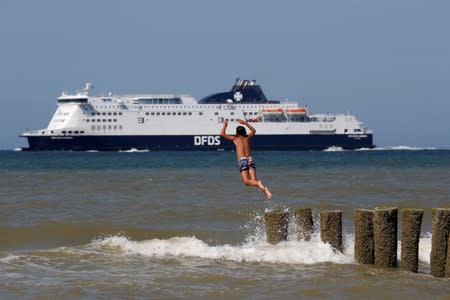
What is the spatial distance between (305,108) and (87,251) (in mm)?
71197

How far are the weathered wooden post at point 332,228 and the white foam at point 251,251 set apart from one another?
91 millimetres

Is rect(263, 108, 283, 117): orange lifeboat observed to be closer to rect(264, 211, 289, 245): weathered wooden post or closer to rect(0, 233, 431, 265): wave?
rect(0, 233, 431, 265): wave

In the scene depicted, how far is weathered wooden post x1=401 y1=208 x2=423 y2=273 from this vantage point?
436 inches

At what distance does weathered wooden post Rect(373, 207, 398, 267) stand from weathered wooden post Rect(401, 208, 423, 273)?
0.39 ft

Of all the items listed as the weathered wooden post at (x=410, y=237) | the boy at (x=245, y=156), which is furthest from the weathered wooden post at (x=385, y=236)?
the boy at (x=245, y=156)

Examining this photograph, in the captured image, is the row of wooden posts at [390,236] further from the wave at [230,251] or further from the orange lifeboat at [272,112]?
the orange lifeboat at [272,112]

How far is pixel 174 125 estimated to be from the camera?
268ft

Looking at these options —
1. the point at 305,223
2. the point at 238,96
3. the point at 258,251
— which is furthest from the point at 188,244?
the point at 238,96

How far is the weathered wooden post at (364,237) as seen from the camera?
11336 mm

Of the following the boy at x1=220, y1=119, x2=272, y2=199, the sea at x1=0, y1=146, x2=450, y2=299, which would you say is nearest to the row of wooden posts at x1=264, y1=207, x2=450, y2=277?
the sea at x1=0, y1=146, x2=450, y2=299

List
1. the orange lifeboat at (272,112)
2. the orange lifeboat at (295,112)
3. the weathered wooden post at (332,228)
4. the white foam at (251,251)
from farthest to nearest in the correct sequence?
the orange lifeboat at (272,112), the orange lifeboat at (295,112), the white foam at (251,251), the weathered wooden post at (332,228)

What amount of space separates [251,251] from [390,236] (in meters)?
2.24

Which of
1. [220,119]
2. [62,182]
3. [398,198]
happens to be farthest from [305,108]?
[398,198]

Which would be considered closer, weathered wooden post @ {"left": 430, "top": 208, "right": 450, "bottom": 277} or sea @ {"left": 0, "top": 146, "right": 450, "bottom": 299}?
sea @ {"left": 0, "top": 146, "right": 450, "bottom": 299}
